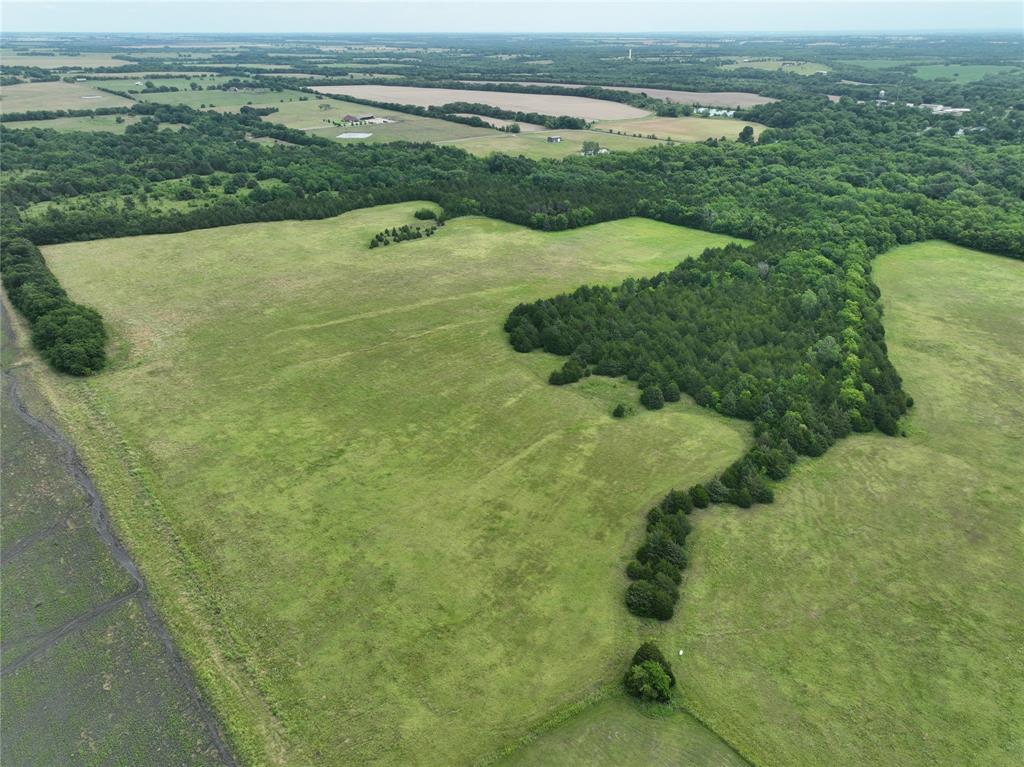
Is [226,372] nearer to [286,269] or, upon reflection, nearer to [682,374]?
[286,269]

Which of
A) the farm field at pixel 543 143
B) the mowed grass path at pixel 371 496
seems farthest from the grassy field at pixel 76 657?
the farm field at pixel 543 143

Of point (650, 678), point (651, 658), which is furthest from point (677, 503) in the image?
point (650, 678)

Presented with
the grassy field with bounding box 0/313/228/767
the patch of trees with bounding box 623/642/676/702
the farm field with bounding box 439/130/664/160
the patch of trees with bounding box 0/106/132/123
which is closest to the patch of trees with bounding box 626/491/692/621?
the patch of trees with bounding box 623/642/676/702

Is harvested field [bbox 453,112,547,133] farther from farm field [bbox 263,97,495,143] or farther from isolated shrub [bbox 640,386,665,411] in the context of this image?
isolated shrub [bbox 640,386,665,411]

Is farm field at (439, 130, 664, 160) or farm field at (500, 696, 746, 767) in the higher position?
farm field at (500, 696, 746, 767)

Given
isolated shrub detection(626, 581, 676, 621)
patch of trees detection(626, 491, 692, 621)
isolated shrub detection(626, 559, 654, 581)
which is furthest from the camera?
isolated shrub detection(626, 559, 654, 581)

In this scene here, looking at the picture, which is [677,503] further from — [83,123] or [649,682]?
[83,123]
